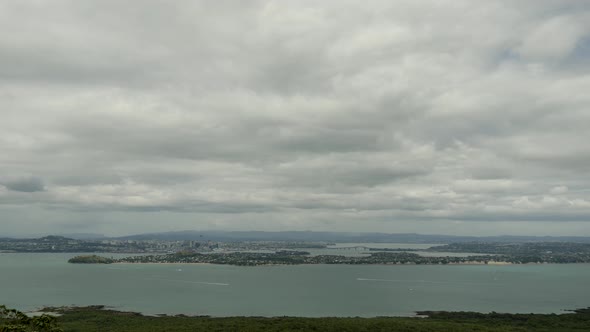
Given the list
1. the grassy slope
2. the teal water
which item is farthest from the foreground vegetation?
the teal water

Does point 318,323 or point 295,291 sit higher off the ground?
point 318,323

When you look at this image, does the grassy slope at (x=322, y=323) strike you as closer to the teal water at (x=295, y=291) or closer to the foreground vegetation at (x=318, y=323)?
the foreground vegetation at (x=318, y=323)

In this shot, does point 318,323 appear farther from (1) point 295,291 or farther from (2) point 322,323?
(1) point 295,291

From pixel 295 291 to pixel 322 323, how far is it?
5415 centimetres

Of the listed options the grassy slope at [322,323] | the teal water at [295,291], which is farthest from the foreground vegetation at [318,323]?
the teal water at [295,291]

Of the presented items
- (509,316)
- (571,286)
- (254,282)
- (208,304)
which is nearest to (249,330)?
(208,304)

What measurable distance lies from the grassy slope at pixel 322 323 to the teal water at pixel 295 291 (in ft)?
37.7

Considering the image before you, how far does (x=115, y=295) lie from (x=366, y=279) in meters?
71.4

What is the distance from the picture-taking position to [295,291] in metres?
113

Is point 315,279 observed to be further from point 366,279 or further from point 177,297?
point 177,297

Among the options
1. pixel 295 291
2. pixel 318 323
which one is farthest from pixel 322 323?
pixel 295 291

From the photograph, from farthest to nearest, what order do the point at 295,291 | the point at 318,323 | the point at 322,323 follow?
the point at 295,291 → the point at 318,323 → the point at 322,323

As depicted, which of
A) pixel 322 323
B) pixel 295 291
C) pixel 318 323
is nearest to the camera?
pixel 322 323

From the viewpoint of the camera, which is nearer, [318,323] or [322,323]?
[322,323]
